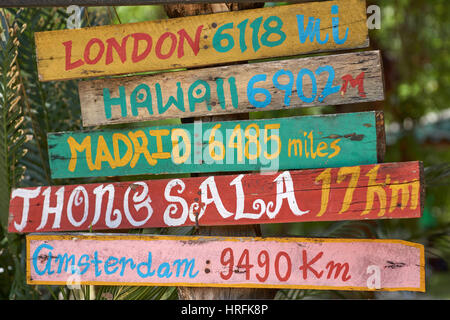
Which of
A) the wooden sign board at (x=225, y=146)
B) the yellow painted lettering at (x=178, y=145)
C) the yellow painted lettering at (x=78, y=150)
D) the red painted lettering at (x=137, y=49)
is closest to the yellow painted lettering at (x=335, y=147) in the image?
the wooden sign board at (x=225, y=146)

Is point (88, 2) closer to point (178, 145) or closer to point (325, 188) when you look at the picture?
point (178, 145)

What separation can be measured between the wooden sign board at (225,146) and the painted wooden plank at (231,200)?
0.16ft

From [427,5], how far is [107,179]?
14.0 ft

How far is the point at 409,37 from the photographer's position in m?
5.79

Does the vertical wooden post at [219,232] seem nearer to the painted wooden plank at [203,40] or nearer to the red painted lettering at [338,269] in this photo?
the painted wooden plank at [203,40]

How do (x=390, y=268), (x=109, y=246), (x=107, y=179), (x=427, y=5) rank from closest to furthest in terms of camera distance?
(x=390, y=268) < (x=109, y=246) < (x=107, y=179) < (x=427, y=5)

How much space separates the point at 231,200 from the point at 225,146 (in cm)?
20

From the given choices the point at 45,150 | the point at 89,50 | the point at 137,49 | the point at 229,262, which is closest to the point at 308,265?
the point at 229,262

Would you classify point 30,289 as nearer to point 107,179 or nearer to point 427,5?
point 107,179

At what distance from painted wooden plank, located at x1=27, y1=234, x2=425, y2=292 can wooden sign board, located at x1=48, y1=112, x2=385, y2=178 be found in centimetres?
27

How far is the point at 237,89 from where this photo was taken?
1.92 m

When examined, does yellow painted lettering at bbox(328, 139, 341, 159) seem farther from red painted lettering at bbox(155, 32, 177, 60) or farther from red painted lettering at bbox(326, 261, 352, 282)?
red painted lettering at bbox(155, 32, 177, 60)

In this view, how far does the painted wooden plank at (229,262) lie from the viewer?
1822mm
